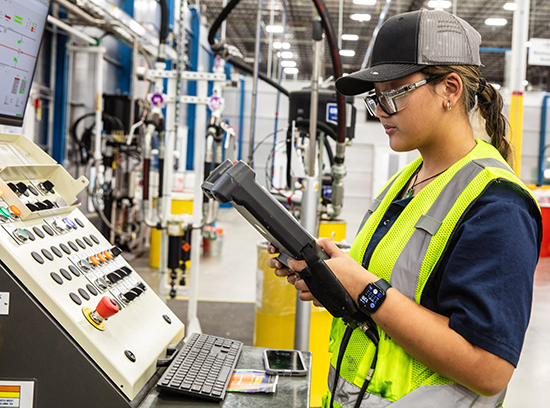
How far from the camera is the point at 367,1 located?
1055 centimetres

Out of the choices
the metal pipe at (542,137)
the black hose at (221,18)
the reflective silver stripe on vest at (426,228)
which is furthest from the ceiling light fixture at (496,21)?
the reflective silver stripe on vest at (426,228)

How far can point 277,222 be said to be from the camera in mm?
902

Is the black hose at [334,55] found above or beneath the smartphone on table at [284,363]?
above

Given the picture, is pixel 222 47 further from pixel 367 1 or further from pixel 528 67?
pixel 528 67

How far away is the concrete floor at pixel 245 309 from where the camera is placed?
3.16 m

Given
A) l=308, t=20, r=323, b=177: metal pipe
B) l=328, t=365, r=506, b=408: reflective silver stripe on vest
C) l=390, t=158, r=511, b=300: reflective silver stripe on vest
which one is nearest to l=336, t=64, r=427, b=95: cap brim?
l=390, t=158, r=511, b=300: reflective silver stripe on vest

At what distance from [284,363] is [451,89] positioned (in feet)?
2.39

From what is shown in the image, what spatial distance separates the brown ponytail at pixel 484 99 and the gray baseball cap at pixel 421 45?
0.05 ft

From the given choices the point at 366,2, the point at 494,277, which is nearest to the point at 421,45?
the point at 494,277

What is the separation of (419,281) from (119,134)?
5.84 m

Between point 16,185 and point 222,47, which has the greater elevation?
point 222,47

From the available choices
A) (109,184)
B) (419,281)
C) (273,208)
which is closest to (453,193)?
(419,281)

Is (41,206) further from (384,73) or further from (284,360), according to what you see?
(384,73)

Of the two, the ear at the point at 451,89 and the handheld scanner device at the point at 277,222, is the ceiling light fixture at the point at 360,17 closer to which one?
the ear at the point at 451,89
